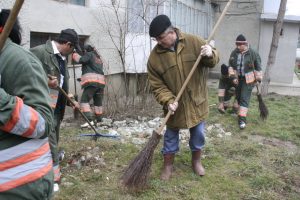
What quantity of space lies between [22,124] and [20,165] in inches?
9.2

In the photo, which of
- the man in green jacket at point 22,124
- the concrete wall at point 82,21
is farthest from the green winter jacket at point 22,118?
the concrete wall at point 82,21

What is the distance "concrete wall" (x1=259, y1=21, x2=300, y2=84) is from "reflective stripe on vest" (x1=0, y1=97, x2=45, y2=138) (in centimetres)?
1449

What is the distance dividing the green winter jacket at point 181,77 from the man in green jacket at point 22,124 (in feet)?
7.80

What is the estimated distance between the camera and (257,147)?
5.91 metres

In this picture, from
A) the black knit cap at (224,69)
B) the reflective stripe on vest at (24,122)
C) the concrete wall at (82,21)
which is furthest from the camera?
the black knit cap at (224,69)

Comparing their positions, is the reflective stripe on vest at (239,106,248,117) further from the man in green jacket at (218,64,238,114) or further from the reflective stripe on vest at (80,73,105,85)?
the reflective stripe on vest at (80,73,105,85)

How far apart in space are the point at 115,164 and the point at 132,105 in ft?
11.2

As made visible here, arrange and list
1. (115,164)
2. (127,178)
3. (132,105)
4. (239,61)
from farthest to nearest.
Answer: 1. (132,105)
2. (239,61)
3. (115,164)
4. (127,178)

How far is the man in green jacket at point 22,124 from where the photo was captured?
1721mm

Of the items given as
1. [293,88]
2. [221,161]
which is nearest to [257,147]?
[221,161]

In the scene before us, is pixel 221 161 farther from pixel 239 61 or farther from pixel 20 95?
pixel 20 95

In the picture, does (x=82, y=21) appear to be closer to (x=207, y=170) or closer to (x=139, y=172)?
(x=207, y=170)

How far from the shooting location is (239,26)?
1619 cm

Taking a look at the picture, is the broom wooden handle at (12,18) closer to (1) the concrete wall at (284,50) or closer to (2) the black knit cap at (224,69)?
(2) the black knit cap at (224,69)
